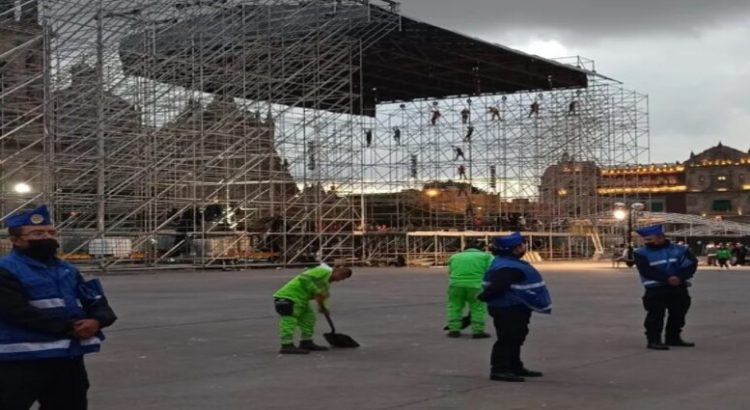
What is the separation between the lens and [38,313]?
5137 millimetres

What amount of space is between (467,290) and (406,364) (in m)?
2.96

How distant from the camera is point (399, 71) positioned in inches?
2124

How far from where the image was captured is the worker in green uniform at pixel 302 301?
11500 millimetres

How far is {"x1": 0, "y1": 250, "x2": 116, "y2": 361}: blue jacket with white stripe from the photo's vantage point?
202 inches

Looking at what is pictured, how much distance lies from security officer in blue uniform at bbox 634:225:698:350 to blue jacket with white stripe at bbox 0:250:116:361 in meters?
7.89

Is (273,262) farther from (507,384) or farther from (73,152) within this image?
(507,384)

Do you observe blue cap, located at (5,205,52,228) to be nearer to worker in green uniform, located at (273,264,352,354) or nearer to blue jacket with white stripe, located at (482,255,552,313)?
blue jacket with white stripe, located at (482,255,552,313)

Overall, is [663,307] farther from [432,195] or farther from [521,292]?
[432,195]

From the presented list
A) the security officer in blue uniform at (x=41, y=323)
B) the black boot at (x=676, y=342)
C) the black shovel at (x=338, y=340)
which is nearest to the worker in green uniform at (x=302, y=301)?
the black shovel at (x=338, y=340)

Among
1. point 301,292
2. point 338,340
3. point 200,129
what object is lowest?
point 338,340

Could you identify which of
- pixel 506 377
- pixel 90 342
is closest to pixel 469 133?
pixel 506 377

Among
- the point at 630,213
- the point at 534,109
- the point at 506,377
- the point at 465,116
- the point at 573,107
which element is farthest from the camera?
the point at 465,116

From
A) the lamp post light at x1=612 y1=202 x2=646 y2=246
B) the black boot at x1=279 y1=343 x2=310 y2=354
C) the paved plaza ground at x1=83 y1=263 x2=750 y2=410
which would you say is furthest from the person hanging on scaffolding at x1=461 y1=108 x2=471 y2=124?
the black boot at x1=279 y1=343 x2=310 y2=354

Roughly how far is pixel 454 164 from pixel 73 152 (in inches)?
1000
